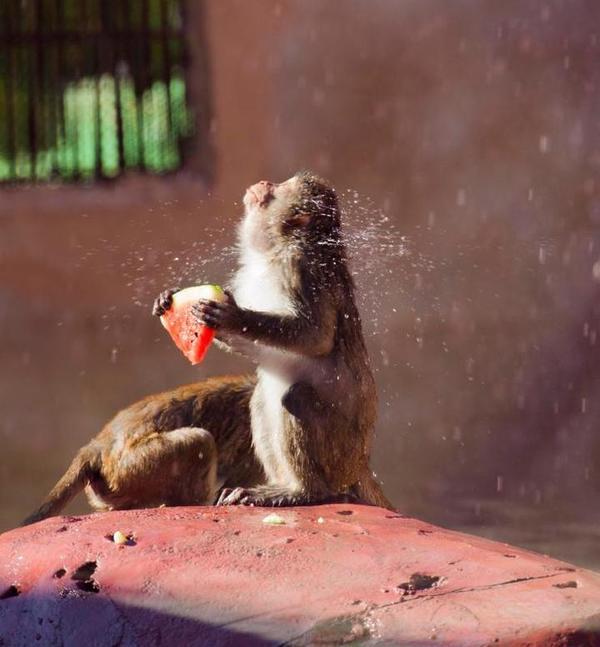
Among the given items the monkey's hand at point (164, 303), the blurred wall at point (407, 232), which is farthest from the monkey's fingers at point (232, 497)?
the blurred wall at point (407, 232)

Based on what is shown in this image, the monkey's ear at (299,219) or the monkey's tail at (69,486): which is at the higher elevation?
the monkey's ear at (299,219)

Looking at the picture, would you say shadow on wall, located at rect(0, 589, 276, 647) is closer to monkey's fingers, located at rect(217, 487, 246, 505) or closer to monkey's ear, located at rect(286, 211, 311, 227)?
monkey's fingers, located at rect(217, 487, 246, 505)

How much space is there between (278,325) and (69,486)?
3.64 ft

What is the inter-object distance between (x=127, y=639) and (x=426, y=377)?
520cm

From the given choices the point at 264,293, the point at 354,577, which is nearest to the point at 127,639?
the point at 354,577

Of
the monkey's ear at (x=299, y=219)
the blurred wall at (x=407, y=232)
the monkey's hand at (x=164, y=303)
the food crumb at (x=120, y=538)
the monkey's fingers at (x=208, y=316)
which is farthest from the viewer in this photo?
the blurred wall at (x=407, y=232)

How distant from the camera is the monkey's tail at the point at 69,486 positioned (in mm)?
5727

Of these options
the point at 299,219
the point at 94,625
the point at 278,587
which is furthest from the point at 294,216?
the point at 94,625

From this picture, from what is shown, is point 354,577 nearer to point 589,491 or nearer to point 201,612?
point 201,612

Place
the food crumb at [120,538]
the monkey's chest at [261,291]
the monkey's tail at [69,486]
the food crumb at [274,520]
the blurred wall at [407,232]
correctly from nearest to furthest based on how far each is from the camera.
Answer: the food crumb at [120,538] → the food crumb at [274,520] → the monkey's tail at [69,486] → the monkey's chest at [261,291] → the blurred wall at [407,232]

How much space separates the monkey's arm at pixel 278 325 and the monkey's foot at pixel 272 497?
61 centimetres

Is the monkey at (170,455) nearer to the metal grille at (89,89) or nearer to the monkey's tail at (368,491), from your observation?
the monkey's tail at (368,491)

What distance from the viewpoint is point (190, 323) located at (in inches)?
224

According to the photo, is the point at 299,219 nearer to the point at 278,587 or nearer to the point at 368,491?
the point at 368,491
